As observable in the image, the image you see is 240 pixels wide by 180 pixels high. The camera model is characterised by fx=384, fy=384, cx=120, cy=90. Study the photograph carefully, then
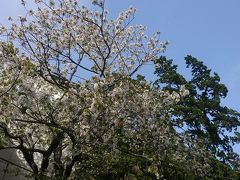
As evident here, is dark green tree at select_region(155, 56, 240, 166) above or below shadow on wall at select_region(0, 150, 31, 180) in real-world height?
above

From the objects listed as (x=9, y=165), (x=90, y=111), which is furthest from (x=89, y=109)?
(x=9, y=165)

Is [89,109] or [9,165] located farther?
[9,165]

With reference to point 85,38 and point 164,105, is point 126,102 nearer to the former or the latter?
point 164,105

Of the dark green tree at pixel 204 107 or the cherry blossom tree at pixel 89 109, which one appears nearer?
the cherry blossom tree at pixel 89 109

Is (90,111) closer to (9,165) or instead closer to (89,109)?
(89,109)

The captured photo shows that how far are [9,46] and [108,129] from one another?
370 cm

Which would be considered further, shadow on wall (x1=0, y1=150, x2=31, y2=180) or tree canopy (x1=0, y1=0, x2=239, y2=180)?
shadow on wall (x1=0, y1=150, x2=31, y2=180)

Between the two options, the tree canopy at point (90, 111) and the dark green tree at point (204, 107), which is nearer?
the tree canopy at point (90, 111)

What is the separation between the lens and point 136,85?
37.1ft

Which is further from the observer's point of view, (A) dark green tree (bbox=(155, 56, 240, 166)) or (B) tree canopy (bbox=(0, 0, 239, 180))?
(A) dark green tree (bbox=(155, 56, 240, 166))

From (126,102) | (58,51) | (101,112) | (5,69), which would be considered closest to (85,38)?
(58,51)

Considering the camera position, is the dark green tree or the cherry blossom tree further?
the dark green tree

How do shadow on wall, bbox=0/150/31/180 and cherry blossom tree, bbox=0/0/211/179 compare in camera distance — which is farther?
shadow on wall, bbox=0/150/31/180

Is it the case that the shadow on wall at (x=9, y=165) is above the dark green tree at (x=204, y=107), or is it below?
below
